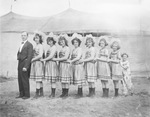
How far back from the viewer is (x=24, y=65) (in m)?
3.05

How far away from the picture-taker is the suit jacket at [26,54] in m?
3.05

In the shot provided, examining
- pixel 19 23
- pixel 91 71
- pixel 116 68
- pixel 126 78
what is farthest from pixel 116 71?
pixel 19 23

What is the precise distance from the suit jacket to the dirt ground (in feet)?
0.97

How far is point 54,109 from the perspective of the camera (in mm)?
2889

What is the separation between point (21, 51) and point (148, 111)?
6.10ft

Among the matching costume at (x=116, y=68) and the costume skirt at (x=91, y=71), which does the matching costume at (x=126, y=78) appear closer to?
the matching costume at (x=116, y=68)

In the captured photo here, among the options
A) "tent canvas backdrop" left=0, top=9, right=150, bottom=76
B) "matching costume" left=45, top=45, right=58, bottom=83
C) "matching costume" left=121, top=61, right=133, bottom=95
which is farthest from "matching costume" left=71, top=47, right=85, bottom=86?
"matching costume" left=121, top=61, right=133, bottom=95

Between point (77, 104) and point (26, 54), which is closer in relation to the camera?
point (77, 104)

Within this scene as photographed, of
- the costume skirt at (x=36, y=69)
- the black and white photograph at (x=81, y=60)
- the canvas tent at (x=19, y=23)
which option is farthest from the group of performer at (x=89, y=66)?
the canvas tent at (x=19, y=23)

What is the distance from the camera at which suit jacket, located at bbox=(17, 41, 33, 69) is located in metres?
3.05

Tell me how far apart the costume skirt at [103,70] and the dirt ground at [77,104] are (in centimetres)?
11

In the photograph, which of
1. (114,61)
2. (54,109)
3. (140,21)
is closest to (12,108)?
(54,109)

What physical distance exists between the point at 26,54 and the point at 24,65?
15 centimetres

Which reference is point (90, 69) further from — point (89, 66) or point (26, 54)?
point (26, 54)
